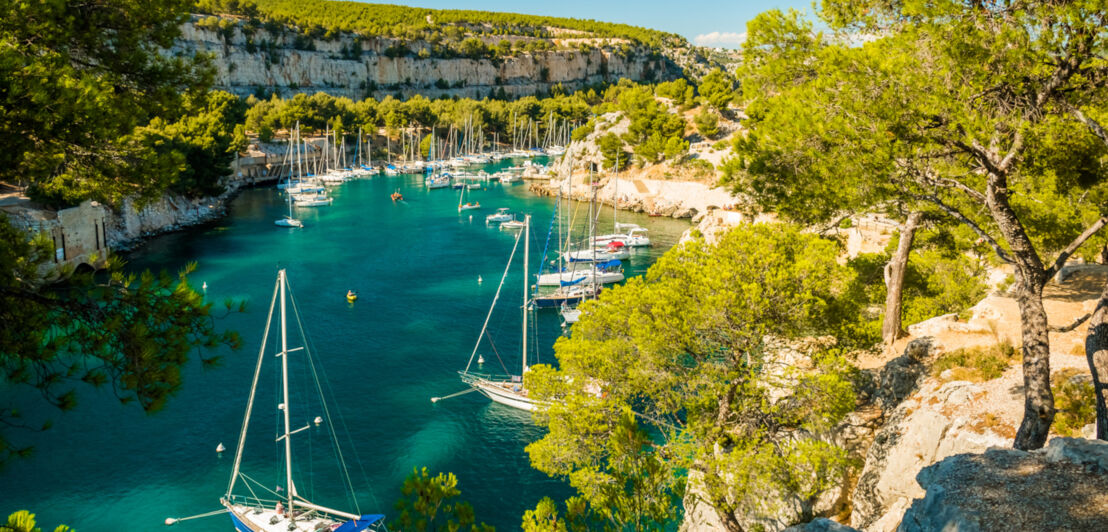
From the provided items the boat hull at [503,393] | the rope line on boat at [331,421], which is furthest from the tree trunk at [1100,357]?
the boat hull at [503,393]

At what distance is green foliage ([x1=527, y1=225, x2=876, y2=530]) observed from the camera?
10445 mm

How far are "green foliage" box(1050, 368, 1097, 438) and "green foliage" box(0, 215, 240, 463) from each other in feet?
32.4

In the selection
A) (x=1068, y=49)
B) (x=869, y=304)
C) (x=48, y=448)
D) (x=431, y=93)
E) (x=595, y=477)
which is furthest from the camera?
(x=431, y=93)

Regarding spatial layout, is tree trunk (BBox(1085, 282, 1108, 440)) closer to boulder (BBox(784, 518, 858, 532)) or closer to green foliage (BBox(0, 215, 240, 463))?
boulder (BBox(784, 518, 858, 532))

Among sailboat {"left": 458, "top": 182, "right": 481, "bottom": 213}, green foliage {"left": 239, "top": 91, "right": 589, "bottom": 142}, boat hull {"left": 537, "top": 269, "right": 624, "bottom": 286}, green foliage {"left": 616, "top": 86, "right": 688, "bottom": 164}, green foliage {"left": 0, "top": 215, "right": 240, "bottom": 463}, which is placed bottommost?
boat hull {"left": 537, "top": 269, "right": 624, "bottom": 286}

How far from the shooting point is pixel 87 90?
6.29 metres

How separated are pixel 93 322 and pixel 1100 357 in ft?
34.3

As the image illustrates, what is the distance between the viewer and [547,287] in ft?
116

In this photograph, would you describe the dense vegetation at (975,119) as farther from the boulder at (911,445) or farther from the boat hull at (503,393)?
the boat hull at (503,393)

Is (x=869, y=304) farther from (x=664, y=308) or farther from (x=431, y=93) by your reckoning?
(x=431, y=93)

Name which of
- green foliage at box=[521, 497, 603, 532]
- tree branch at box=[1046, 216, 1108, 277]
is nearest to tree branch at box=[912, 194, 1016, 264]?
tree branch at box=[1046, 216, 1108, 277]

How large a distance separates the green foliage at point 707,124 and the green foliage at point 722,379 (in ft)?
192

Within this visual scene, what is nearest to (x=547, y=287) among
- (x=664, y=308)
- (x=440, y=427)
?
(x=440, y=427)

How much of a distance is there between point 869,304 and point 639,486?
9521mm
